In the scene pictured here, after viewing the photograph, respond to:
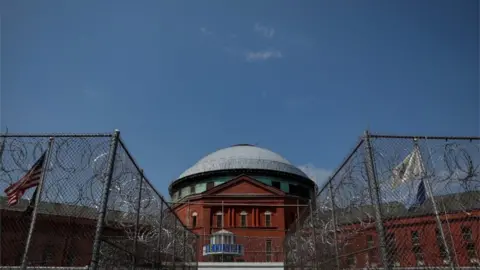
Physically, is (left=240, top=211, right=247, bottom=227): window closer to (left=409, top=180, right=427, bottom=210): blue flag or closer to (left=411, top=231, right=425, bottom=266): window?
(left=411, top=231, right=425, bottom=266): window

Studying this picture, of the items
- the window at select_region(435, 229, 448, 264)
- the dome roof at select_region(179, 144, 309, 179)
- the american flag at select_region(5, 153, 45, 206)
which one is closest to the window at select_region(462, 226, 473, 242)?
the window at select_region(435, 229, 448, 264)

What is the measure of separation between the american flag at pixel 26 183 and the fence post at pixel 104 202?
5.92ft

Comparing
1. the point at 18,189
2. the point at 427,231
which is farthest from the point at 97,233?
the point at 427,231

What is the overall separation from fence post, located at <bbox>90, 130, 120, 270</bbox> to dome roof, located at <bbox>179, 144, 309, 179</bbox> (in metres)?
32.7

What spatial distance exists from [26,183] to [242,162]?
Result: 109 feet

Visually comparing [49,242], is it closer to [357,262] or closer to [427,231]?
[357,262]

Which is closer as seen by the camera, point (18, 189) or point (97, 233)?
point (97, 233)

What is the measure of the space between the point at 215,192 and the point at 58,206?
28.3 meters

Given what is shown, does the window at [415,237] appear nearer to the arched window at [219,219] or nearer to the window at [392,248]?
the window at [392,248]

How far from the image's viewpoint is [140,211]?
29.1 feet

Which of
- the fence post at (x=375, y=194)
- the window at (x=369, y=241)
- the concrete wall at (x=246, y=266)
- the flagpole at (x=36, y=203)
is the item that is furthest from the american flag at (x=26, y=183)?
the concrete wall at (x=246, y=266)

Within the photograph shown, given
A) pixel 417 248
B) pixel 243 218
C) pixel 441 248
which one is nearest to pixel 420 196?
pixel 417 248

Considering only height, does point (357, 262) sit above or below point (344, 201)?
below

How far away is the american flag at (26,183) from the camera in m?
7.36
